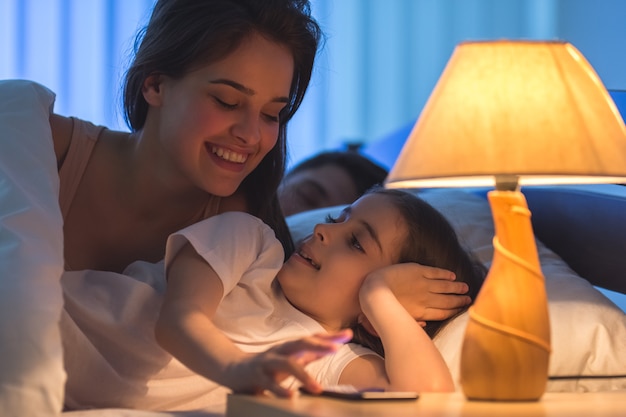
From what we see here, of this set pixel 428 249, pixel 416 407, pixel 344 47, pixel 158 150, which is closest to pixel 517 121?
pixel 416 407

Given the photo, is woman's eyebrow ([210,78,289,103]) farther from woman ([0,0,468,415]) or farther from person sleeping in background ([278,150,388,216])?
person sleeping in background ([278,150,388,216])

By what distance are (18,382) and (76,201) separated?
76cm

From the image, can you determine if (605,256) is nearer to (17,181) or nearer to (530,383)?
(530,383)

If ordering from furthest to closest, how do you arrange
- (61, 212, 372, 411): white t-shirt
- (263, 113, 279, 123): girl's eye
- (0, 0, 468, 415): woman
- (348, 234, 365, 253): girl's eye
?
(263, 113, 279, 123): girl's eye < (348, 234, 365, 253): girl's eye < (61, 212, 372, 411): white t-shirt < (0, 0, 468, 415): woman

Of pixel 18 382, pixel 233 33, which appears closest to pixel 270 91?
pixel 233 33

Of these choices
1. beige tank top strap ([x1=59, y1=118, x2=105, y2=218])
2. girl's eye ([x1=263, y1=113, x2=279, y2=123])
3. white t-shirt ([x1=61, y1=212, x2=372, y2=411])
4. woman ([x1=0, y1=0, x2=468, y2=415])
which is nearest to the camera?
woman ([x1=0, y1=0, x2=468, y2=415])

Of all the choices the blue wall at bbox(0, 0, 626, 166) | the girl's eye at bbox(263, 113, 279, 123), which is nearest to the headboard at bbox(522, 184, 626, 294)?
the girl's eye at bbox(263, 113, 279, 123)

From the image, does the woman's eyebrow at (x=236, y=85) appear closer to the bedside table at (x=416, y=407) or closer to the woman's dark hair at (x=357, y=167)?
the bedside table at (x=416, y=407)

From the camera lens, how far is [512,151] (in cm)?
108

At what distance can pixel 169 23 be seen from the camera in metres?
1.77

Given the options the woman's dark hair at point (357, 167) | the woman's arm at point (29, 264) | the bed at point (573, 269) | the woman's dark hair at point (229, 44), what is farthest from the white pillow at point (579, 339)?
the woman's dark hair at point (357, 167)

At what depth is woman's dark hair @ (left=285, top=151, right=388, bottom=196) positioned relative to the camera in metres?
2.77

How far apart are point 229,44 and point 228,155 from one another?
8.0 inches

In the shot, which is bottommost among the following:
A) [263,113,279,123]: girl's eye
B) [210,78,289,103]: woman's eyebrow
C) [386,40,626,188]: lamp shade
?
[263,113,279,123]: girl's eye
